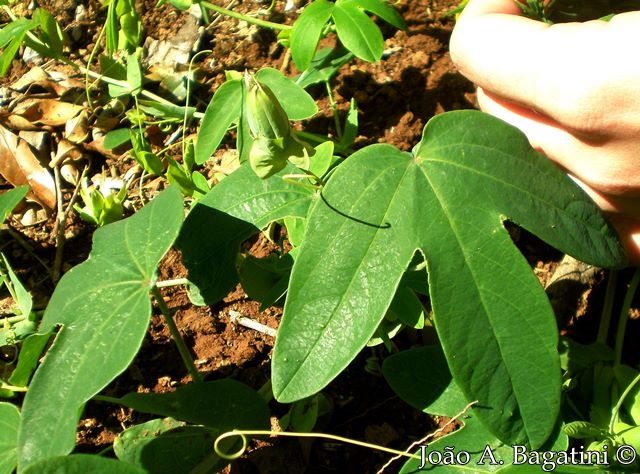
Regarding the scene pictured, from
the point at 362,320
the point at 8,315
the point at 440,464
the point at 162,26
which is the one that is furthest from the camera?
the point at 162,26

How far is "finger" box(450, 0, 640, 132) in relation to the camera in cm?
104

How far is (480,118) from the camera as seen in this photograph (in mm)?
1135

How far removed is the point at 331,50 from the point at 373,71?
0.21 metres

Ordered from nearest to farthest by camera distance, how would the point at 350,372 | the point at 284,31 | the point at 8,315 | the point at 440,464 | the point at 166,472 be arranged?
the point at 440,464 → the point at 166,472 → the point at 350,372 → the point at 8,315 → the point at 284,31

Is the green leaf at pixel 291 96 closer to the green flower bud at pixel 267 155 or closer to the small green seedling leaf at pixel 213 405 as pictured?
the green flower bud at pixel 267 155

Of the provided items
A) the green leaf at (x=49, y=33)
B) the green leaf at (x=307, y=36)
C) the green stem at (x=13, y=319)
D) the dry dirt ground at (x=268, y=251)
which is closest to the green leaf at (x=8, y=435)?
the dry dirt ground at (x=268, y=251)

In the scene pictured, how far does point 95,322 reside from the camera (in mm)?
1134

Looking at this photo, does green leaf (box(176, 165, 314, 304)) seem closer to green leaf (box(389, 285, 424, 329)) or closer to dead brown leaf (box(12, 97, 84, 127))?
green leaf (box(389, 285, 424, 329))

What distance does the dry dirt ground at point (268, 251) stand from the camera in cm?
140

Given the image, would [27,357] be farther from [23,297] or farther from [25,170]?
[25,170]

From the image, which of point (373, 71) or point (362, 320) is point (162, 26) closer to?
point (373, 71)

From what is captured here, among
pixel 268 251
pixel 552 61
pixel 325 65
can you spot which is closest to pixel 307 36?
pixel 325 65

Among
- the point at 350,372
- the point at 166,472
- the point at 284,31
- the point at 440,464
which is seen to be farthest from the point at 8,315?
the point at 440,464

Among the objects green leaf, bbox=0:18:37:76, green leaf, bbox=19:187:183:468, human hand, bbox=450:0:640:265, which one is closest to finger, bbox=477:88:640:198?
human hand, bbox=450:0:640:265
